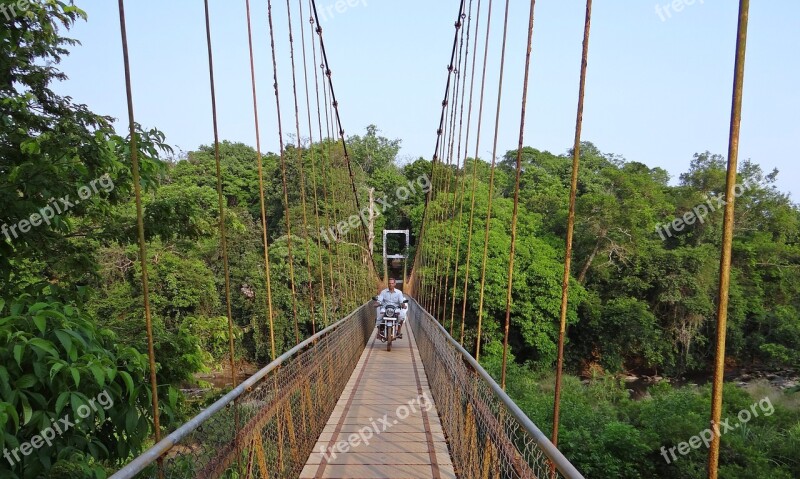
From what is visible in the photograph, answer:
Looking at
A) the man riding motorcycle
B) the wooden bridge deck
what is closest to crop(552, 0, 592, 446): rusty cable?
the wooden bridge deck

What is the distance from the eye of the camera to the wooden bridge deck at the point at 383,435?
255 centimetres

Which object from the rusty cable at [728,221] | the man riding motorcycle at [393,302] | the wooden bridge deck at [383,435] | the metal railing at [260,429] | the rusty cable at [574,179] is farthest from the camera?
the man riding motorcycle at [393,302]

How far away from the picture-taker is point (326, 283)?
54.3 feet

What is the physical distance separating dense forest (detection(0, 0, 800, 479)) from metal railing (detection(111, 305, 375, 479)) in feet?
0.72

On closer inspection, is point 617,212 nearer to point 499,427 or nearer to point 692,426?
point 692,426

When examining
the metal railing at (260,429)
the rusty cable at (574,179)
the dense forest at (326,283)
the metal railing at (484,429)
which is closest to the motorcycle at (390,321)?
the dense forest at (326,283)

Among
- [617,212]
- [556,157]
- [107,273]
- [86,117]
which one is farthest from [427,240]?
[556,157]

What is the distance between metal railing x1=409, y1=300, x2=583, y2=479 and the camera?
1332mm

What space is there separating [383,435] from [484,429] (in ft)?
4.01

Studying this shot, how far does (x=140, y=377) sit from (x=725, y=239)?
1.59m

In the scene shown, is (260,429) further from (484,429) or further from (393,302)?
(393,302)

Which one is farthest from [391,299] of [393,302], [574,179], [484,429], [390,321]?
[574,179]

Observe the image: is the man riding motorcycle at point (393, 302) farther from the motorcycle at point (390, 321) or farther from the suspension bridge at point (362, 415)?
the suspension bridge at point (362, 415)

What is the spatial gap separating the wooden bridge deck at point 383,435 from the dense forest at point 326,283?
80 cm
